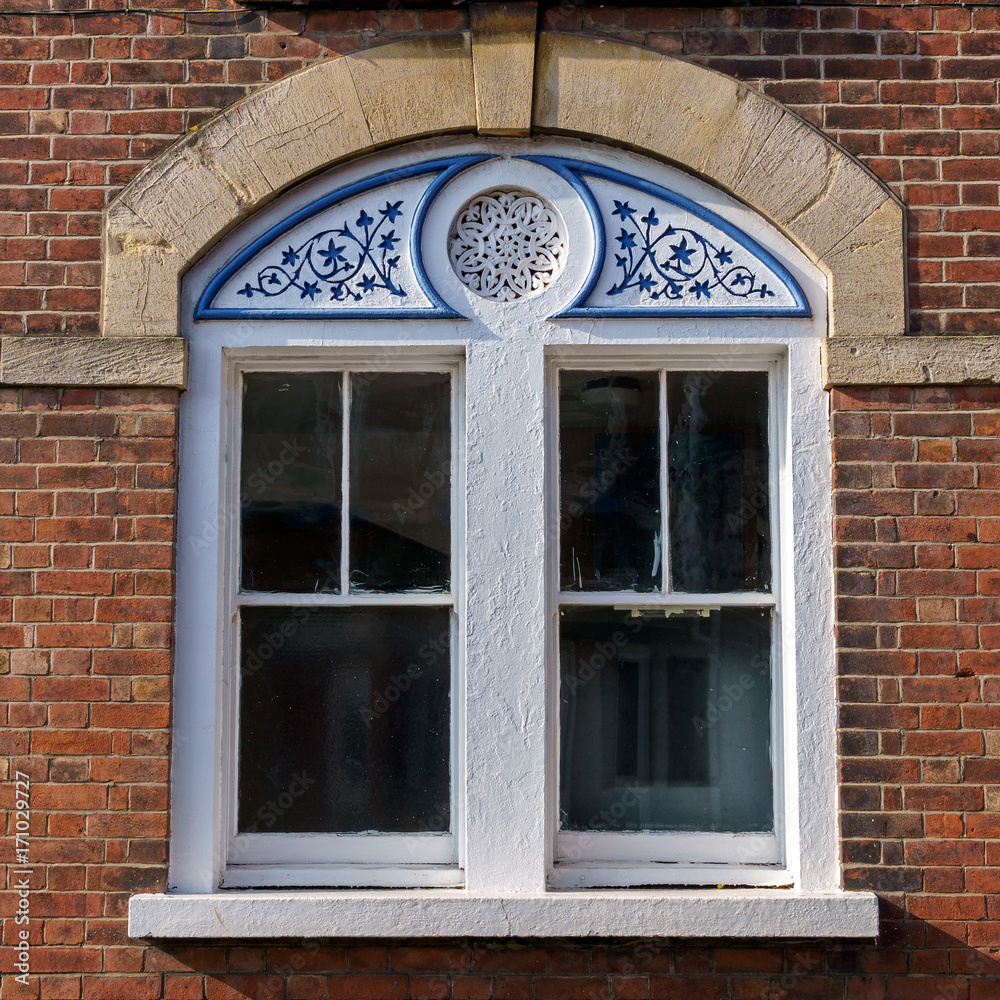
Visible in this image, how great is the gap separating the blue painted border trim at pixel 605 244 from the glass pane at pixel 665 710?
1.02 m

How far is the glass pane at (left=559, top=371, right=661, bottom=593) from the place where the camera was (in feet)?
11.5

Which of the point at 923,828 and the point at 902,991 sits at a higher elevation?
the point at 923,828

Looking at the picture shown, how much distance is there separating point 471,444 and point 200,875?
5.50 ft

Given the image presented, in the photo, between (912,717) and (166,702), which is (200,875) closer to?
(166,702)

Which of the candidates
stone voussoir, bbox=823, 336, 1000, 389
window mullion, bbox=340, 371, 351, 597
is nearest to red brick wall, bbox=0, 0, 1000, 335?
stone voussoir, bbox=823, 336, 1000, 389

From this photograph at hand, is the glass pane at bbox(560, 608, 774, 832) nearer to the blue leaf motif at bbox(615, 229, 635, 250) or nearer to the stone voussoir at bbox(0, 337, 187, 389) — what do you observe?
the blue leaf motif at bbox(615, 229, 635, 250)

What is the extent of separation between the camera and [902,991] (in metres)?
3.22

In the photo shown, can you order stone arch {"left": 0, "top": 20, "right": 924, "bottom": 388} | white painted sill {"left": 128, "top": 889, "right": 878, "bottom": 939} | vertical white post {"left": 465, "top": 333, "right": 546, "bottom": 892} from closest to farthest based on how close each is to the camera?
white painted sill {"left": 128, "top": 889, "right": 878, "bottom": 939} → vertical white post {"left": 465, "top": 333, "right": 546, "bottom": 892} → stone arch {"left": 0, "top": 20, "right": 924, "bottom": 388}

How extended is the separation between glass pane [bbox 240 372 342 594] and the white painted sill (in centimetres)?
103

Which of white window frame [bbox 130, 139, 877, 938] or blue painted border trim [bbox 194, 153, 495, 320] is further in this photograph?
blue painted border trim [bbox 194, 153, 495, 320]

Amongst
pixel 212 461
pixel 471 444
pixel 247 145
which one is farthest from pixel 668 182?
pixel 212 461

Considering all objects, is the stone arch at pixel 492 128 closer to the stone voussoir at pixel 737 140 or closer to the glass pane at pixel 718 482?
the stone voussoir at pixel 737 140

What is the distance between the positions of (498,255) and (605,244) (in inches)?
14.7

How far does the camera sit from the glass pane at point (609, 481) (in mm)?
3492
